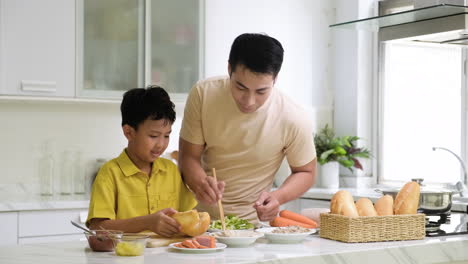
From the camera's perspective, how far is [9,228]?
141 inches

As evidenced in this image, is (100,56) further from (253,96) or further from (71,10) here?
(253,96)

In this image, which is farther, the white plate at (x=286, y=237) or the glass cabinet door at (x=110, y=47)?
the glass cabinet door at (x=110, y=47)

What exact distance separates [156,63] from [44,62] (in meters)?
0.68

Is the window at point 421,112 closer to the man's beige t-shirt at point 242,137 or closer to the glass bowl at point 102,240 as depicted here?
the man's beige t-shirt at point 242,137

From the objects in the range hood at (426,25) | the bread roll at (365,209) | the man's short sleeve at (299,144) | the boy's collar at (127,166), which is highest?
the range hood at (426,25)

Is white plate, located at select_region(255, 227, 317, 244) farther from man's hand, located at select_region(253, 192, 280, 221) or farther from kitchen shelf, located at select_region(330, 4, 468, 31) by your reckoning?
kitchen shelf, located at select_region(330, 4, 468, 31)

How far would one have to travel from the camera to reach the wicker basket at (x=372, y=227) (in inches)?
81.5

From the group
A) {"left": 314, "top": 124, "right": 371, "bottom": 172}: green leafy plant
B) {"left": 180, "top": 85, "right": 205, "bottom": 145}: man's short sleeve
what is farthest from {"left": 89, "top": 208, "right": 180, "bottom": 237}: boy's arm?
{"left": 314, "top": 124, "right": 371, "bottom": 172}: green leafy plant

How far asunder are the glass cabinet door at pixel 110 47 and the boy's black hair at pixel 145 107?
160 centimetres

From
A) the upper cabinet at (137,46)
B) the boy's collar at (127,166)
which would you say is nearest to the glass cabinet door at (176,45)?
the upper cabinet at (137,46)

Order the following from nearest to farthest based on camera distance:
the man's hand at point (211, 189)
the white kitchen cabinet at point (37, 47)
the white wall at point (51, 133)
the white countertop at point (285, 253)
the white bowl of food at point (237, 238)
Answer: the white countertop at point (285, 253)
the white bowl of food at point (237, 238)
the man's hand at point (211, 189)
the white kitchen cabinet at point (37, 47)
the white wall at point (51, 133)

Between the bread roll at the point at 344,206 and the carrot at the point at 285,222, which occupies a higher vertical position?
the bread roll at the point at 344,206

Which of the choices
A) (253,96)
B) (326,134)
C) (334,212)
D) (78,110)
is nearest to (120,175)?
(253,96)

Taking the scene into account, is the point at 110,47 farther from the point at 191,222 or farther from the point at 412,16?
the point at 191,222
